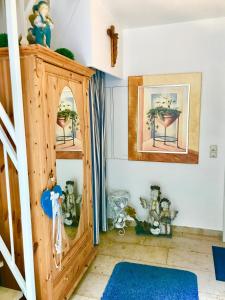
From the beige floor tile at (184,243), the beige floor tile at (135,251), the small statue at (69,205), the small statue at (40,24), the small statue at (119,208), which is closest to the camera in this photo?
the small statue at (40,24)

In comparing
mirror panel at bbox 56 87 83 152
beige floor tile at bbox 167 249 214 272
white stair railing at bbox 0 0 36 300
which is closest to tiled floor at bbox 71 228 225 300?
beige floor tile at bbox 167 249 214 272

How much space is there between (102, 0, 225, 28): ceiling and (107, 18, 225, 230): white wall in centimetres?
13

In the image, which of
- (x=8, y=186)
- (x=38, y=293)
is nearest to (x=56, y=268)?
(x=38, y=293)

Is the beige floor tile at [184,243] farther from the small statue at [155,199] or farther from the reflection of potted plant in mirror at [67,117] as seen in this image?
the reflection of potted plant in mirror at [67,117]

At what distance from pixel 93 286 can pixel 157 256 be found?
75cm

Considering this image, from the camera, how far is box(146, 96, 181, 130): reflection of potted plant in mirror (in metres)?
2.83

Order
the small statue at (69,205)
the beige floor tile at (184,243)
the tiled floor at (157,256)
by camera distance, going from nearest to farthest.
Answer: the small statue at (69,205) < the tiled floor at (157,256) < the beige floor tile at (184,243)

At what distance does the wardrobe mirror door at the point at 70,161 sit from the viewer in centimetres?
178

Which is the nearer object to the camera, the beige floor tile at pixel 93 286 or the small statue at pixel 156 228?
the beige floor tile at pixel 93 286

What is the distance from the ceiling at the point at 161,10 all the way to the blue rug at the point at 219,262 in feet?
7.84

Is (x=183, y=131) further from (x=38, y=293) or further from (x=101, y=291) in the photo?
(x=38, y=293)

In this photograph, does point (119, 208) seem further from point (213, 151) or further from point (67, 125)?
point (67, 125)

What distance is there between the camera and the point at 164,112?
Result: 2857mm

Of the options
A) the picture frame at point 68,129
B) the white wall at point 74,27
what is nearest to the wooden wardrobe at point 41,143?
the picture frame at point 68,129
